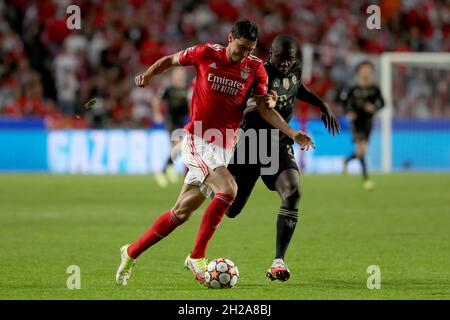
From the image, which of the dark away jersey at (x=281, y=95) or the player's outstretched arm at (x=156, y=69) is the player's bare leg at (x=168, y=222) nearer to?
the player's outstretched arm at (x=156, y=69)

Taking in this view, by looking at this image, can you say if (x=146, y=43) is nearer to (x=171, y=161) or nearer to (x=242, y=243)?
(x=171, y=161)

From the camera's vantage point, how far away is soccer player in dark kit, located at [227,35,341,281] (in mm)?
8367

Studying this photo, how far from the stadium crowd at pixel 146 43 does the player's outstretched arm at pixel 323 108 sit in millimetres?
14835

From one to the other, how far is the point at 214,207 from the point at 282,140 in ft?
4.23

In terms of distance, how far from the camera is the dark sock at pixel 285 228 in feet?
26.8

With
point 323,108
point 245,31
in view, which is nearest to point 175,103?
point 323,108

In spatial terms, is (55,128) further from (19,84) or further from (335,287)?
(335,287)

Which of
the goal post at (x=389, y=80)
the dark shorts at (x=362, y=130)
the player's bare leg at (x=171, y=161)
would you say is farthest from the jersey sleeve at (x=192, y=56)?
the goal post at (x=389, y=80)

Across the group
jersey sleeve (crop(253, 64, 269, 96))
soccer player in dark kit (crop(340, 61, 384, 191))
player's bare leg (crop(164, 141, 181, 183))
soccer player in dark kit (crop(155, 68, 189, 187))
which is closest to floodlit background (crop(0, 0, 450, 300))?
soccer player in dark kit (crop(155, 68, 189, 187))

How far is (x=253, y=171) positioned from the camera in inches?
351

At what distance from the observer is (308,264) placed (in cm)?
917

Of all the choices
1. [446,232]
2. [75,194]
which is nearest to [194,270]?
[446,232]

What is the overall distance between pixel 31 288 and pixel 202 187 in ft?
5.16

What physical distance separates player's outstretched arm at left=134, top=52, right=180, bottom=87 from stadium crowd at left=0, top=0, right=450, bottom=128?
1571cm
